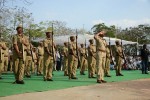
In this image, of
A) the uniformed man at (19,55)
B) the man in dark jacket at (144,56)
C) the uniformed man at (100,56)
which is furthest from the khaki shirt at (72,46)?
the man in dark jacket at (144,56)

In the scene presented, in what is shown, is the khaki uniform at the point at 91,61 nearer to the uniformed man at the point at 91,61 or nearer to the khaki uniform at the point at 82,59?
the uniformed man at the point at 91,61

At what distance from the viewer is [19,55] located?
37.4ft

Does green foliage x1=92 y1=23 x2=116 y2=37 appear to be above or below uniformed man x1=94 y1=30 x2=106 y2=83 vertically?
above

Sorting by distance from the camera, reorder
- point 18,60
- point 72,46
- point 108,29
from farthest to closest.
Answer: point 108,29 → point 72,46 → point 18,60

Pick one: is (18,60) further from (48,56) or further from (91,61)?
(91,61)

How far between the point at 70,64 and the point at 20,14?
858 inches

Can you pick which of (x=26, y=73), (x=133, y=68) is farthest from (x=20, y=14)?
(x=26, y=73)

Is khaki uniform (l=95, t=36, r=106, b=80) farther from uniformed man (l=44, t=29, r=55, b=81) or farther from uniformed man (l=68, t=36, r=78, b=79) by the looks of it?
uniformed man (l=68, t=36, r=78, b=79)

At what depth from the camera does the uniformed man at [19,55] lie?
448 inches

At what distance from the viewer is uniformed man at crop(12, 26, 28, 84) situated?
37.3ft

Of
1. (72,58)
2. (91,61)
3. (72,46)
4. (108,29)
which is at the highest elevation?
(108,29)

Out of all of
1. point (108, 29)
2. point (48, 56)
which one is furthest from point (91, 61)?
point (108, 29)

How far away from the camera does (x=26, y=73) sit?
16.0 meters

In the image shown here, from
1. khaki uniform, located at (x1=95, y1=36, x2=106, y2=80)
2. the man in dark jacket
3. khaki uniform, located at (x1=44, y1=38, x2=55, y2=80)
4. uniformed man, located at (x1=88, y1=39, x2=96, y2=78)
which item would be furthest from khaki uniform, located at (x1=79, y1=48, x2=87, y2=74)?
khaki uniform, located at (x1=95, y1=36, x2=106, y2=80)
